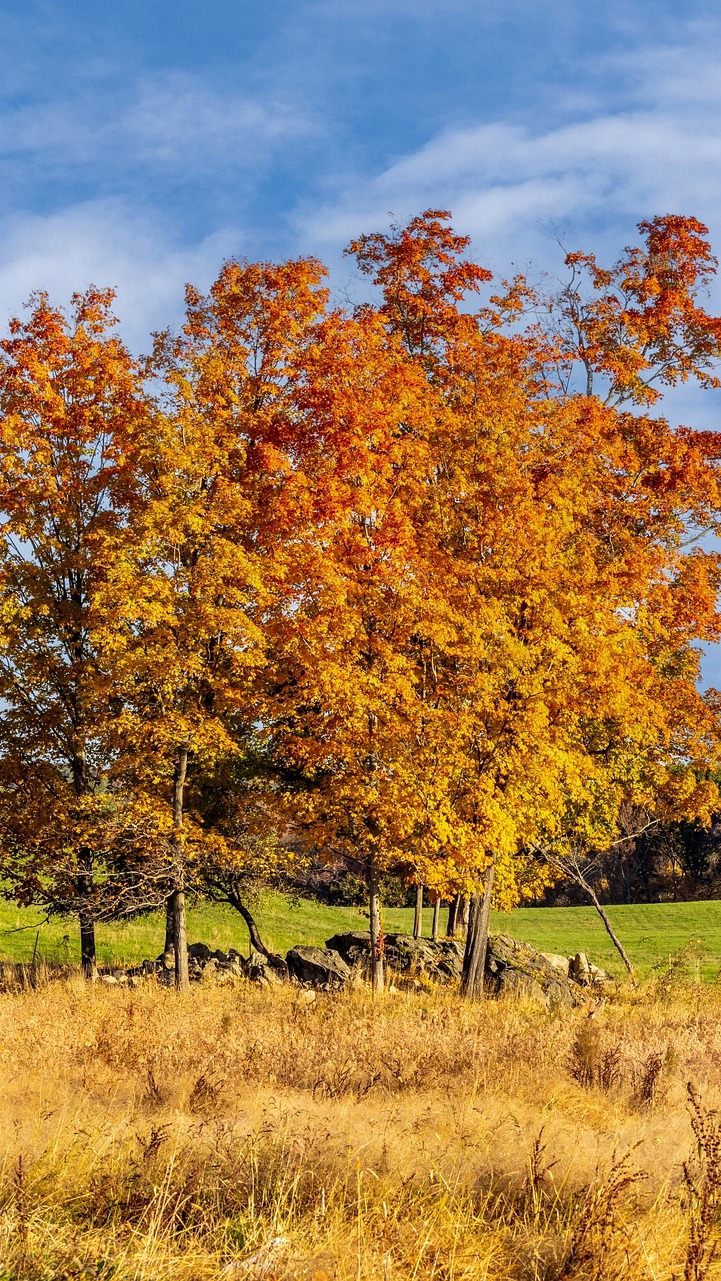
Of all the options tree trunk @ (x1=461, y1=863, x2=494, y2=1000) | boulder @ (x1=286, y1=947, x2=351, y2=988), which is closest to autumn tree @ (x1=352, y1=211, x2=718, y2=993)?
tree trunk @ (x1=461, y1=863, x2=494, y2=1000)

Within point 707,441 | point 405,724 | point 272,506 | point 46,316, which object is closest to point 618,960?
point 707,441

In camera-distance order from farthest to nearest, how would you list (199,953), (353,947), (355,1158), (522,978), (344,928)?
(344,928) → (199,953) → (353,947) → (522,978) → (355,1158)

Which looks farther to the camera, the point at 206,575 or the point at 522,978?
the point at 522,978

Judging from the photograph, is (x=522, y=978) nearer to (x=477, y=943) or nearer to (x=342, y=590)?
(x=477, y=943)

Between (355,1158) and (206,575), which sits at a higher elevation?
(206,575)

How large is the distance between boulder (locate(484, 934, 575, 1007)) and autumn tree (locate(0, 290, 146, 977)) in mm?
8134

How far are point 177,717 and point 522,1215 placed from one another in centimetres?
1358

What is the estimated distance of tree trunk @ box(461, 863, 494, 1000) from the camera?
2061cm

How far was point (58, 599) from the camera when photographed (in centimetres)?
2209

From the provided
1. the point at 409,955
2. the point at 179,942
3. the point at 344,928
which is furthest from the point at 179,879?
the point at 344,928

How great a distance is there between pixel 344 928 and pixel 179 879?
73.0 feet

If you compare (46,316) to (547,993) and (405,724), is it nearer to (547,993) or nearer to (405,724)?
(405,724)

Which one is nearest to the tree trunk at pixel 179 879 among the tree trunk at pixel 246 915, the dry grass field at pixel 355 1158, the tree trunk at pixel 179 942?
the tree trunk at pixel 179 942

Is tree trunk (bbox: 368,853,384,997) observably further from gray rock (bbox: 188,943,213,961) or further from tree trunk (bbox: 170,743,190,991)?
gray rock (bbox: 188,943,213,961)
